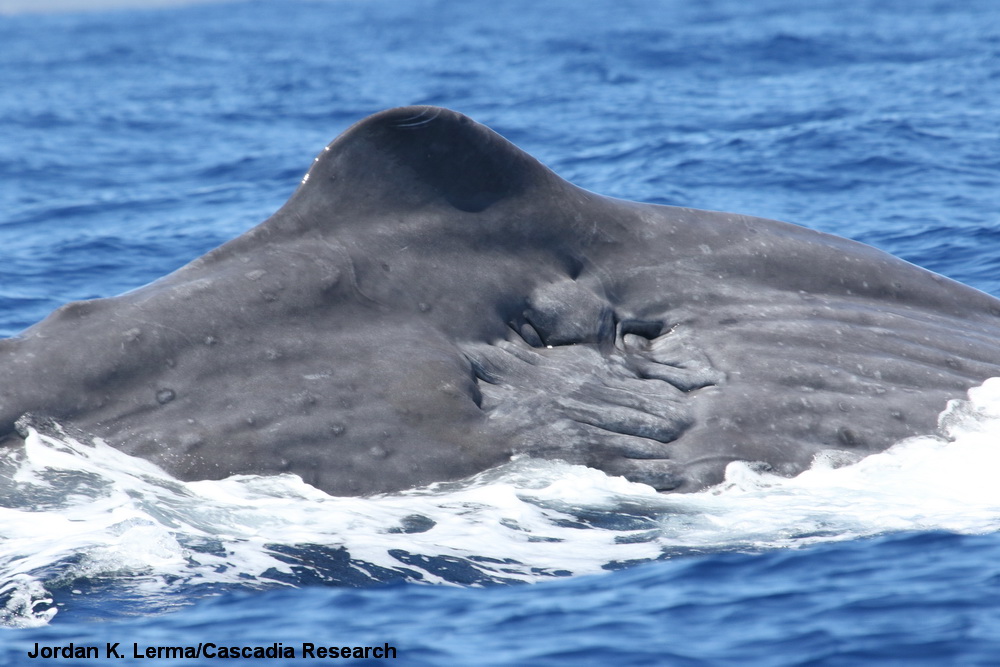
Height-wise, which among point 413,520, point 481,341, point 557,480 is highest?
point 481,341

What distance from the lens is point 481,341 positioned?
7945 mm

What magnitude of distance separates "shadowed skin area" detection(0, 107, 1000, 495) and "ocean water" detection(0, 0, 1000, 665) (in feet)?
0.75

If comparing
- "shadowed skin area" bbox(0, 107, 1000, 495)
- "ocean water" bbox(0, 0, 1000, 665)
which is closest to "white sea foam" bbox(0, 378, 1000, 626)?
"ocean water" bbox(0, 0, 1000, 665)

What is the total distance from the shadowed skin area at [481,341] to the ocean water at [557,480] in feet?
0.75

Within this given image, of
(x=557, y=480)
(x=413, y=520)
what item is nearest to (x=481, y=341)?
(x=557, y=480)

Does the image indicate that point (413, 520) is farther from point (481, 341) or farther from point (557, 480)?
point (481, 341)

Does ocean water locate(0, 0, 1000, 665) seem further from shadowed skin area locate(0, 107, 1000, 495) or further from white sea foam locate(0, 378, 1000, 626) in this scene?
shadowed skin area locate(0, 107, 1000, 495)

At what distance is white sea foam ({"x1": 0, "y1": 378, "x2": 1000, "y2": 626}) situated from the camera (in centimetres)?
614

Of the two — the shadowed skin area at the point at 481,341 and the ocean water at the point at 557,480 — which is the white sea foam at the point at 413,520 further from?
the shadowed skin area at the point at 481,341

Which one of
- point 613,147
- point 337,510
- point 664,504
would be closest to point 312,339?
point 337,510

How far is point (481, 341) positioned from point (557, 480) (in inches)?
44.5

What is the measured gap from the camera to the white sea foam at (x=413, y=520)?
6.14 metres

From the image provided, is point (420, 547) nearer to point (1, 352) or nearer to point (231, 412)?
point (231, 412)

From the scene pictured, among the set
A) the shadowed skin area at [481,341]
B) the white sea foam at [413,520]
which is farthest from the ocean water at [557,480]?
the shadowed skin area at [481,341]
